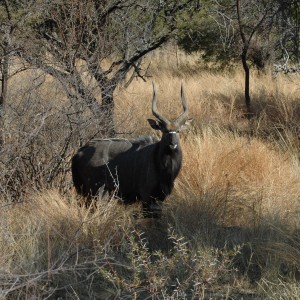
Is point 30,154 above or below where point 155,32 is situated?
below

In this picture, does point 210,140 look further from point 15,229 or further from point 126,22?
point 15,229

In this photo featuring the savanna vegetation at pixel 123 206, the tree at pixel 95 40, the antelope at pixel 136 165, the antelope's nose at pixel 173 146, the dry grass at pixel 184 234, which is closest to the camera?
the dry grass at pixel 184 234

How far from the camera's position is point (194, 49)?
18.8 meters

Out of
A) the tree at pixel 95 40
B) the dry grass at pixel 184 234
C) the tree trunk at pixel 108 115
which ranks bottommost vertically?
the dry grass at pixel 184 234

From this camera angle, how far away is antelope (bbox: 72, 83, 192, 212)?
736cm

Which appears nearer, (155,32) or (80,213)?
(80,213)

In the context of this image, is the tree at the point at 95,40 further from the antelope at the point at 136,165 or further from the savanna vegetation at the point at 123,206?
the antelope at the point at 136,165

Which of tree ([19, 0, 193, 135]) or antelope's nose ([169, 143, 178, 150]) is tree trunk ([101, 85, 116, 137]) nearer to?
tree ([19, 0, 193, 135])

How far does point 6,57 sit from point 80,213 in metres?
2.44

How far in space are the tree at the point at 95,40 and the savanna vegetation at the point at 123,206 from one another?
0.04m

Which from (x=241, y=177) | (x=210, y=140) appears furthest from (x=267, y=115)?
(x=241, y=177)

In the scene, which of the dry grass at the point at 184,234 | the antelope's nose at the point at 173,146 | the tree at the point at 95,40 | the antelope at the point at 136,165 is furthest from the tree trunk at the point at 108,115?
the antelope's nose at the point at 173,146

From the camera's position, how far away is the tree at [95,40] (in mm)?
8812

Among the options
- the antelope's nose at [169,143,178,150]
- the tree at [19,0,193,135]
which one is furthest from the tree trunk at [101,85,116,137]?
the antelope's nose at [169,143,178,150]
